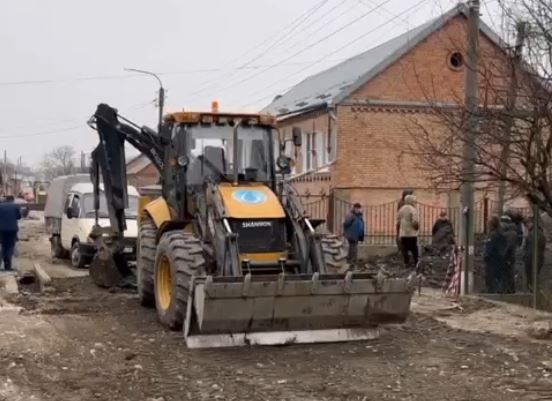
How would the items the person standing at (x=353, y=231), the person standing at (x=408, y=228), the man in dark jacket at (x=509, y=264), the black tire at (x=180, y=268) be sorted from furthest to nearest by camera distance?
the person standing at (x=353, y=231) < the person standing at (x=408, y=228) < the man in dark jacket at (x=509, y=264) < the black tire at (x=180, y=268)

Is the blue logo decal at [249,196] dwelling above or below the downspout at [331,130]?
below

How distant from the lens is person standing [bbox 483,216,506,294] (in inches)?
572

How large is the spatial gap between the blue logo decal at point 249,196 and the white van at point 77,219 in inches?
285

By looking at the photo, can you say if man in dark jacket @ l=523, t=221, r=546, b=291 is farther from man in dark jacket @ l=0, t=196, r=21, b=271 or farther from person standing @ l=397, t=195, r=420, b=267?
man in dark jacket @ l=0, t=196, r=21, b=271

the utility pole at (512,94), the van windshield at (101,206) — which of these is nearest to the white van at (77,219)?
the van windshield at (101,206)

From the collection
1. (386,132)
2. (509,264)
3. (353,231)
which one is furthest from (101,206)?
(386,132)

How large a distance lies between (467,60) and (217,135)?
166 inches

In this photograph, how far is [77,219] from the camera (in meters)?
21.1

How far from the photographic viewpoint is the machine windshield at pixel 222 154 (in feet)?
38.5

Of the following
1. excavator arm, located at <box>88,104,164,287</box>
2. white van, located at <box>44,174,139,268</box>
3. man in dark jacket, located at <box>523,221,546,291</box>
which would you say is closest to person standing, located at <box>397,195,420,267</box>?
man in dark jacket, located at <box>523,221,546,291</box>

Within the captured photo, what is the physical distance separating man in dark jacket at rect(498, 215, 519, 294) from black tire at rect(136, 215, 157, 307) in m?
5.94

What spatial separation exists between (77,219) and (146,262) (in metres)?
9.59

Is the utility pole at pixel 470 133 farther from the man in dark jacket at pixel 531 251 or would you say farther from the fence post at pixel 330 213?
the fence post at pixel 330 213

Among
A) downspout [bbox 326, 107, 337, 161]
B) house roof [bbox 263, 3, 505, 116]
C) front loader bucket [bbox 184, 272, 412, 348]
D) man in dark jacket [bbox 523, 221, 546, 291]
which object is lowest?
front loader bucket [bbox 184, 272, 412, 348]
